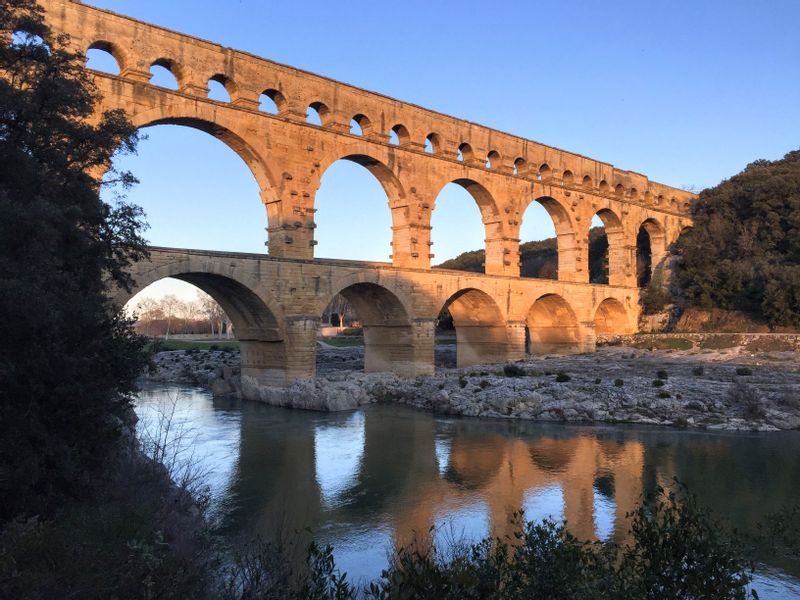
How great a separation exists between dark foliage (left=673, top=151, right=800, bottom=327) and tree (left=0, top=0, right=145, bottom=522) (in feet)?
112

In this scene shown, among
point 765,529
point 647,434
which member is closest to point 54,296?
point 765,529

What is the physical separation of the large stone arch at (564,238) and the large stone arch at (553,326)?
182 cm

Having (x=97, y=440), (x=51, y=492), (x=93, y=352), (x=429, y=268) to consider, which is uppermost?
(x=429, y=268)

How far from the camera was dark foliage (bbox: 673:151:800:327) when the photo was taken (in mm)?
33688

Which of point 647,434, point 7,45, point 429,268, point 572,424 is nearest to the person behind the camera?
point 7,45

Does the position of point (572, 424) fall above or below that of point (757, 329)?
below

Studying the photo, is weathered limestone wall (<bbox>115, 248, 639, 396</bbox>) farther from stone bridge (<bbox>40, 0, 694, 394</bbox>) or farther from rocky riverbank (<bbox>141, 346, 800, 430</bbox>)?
rocky riverbank (<bbox>141, 346, 800, 430</bbox>)

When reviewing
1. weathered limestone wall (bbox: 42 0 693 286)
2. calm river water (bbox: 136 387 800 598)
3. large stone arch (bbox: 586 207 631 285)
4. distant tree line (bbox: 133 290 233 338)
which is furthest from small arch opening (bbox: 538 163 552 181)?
distant tree line (bbox: 133 290 233 338)

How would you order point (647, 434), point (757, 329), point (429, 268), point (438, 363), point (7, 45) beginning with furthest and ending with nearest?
point (438, 363), point (757, 329), point (429, 268), point (647, 434), point (7, 45)

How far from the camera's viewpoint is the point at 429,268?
27828mm

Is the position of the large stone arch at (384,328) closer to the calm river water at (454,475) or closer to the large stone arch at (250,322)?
the large stone arch at (250,322)

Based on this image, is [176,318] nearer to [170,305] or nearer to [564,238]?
[170,305]

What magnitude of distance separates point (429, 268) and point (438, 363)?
407 inches

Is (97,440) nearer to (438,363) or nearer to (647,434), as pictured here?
(647,434)
